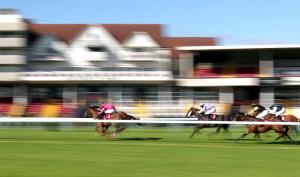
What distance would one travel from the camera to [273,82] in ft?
136

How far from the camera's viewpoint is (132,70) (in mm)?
45938

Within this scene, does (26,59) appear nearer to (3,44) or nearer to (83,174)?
(3,44)

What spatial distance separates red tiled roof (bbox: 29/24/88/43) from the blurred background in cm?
28

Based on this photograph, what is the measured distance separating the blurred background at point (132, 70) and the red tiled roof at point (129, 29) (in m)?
0.20

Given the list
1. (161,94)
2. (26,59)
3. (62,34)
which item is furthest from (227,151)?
(62,34)

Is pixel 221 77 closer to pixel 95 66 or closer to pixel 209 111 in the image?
pixel 95 66

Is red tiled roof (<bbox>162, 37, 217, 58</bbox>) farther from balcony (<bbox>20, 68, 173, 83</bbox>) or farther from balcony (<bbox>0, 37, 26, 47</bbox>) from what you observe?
balcony (<bbox>0, 37, 26, 47</bbox>)

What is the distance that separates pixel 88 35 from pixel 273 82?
1657 cm

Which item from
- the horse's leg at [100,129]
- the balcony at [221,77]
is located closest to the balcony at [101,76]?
the balcony at [221,77]

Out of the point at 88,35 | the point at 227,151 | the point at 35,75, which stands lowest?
the point at 227,151

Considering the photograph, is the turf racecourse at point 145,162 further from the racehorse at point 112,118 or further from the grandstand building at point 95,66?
the grandstand building at point 95,66

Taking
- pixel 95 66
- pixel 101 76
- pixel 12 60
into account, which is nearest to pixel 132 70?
pixel 101 76

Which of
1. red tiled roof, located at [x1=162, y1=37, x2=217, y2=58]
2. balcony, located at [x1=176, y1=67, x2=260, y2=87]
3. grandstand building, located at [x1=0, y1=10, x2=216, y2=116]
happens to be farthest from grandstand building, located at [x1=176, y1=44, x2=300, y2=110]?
red tiled roof, located at [x1=162, y1=37, x2=217, y2=58]

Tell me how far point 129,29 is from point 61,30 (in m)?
6.04
